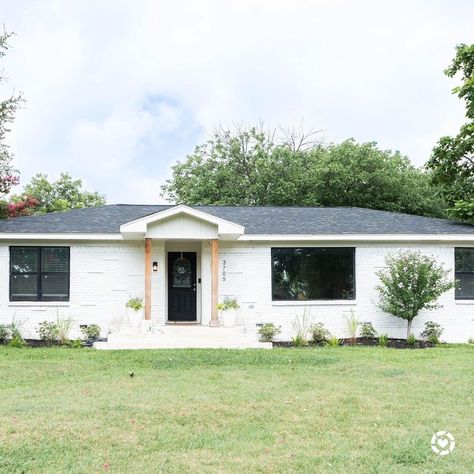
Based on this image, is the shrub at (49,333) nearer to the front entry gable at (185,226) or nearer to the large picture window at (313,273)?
the front entry gable at (185,226)

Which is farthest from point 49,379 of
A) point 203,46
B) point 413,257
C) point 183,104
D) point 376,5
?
point 183,104

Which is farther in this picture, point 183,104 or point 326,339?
point 183,104

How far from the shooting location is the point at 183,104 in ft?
94.0

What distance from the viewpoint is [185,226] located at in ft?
43.9

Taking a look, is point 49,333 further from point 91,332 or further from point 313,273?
point 313,273

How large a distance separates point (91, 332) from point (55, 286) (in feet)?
5.28

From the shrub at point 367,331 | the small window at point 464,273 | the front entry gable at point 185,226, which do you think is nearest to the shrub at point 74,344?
the front entry gable at point 185,226

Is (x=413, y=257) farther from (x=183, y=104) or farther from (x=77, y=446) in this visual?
(x=183, y=104)

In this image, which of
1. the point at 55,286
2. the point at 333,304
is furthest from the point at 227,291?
the point at 55,286

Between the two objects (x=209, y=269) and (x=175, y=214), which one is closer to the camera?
(x=175, y=214)

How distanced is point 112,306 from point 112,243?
1671mm

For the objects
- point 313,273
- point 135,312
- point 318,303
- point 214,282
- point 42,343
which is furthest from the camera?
point 313,273

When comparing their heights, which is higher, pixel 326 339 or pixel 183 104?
pixel 183 104

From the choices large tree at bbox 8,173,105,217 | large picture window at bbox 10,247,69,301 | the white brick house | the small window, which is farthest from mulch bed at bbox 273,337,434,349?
large tree at bbox 8,173,105,217
